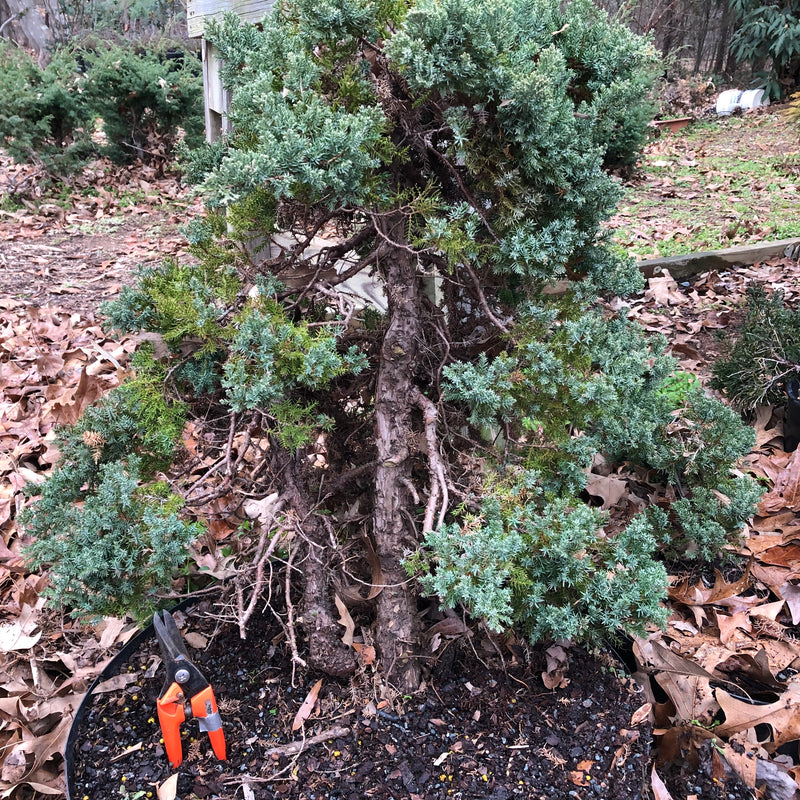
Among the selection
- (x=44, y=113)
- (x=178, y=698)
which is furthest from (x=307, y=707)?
(x=44, y=113)

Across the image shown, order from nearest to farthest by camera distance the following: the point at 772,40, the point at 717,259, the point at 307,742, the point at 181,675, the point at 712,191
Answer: the point at 181,675
the point at 307,742
the point at 717,259
the point at 712,191
the point at 772,40

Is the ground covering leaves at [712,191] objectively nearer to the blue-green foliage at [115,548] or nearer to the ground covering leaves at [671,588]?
the ground covering leaves at [671,588]

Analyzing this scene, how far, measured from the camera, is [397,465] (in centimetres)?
179

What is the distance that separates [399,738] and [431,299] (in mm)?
1211

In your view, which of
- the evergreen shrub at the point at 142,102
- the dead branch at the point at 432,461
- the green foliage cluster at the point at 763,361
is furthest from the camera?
the evergreen shrub at the point at 142,102

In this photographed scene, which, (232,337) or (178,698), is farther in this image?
(178,698)

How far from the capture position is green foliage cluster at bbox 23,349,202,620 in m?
1.46

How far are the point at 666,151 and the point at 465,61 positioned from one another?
29.6 ft

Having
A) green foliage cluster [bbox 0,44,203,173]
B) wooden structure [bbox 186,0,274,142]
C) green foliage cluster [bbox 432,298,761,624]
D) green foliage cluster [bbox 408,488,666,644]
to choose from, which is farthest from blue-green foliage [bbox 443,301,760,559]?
green foliage cluster [bbox 0,44,203,173]

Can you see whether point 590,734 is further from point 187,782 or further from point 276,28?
point 276,28

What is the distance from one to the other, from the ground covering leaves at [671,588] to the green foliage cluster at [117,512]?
0.57ft

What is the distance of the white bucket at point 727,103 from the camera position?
1158 cm

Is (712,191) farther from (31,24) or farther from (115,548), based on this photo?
(31,24)

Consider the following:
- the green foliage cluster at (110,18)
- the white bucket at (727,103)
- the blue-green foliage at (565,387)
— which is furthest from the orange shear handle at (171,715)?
the green foliage cluster at (110,18)
